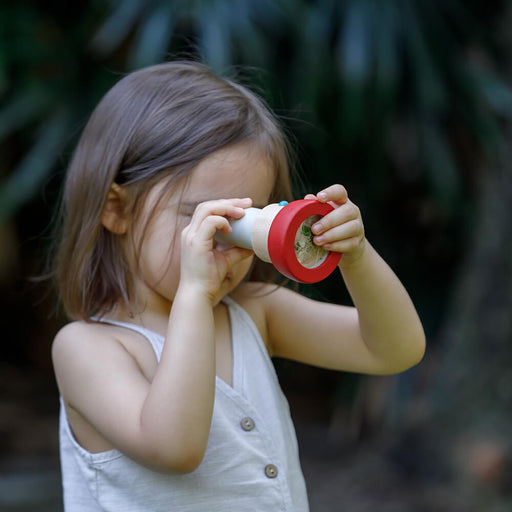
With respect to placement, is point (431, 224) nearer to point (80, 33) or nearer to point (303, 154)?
point (303, 154)

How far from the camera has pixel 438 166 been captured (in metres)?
2.50

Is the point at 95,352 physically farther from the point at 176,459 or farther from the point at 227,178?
the point at 227,178

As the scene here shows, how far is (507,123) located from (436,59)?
381mm

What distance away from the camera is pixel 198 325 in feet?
2.66

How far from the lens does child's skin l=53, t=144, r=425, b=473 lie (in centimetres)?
78

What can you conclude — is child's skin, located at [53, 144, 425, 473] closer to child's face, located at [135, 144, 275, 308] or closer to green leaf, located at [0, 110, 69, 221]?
child's face, located at [135, 144, 275, 308]

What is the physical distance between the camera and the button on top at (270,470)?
3.07 ft

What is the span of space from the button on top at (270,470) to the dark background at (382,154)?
52.9 inches

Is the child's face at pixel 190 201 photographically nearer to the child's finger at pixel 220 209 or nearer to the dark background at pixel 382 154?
the child's finger at pixel 220 209

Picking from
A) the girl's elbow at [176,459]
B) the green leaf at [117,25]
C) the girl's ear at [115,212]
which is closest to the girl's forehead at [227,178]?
the girl's ear at [115,212]

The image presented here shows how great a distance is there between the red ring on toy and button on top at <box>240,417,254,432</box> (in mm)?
290

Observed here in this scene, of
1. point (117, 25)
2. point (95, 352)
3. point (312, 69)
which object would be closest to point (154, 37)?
point (117, 25)

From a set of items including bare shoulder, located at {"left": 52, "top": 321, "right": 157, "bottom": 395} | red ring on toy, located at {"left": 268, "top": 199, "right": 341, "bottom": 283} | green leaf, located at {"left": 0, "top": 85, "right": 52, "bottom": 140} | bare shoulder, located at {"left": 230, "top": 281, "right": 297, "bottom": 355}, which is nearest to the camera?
red ring on toy, located at {"left": 268, "top": 199, "right": 341, "bottom": 283}

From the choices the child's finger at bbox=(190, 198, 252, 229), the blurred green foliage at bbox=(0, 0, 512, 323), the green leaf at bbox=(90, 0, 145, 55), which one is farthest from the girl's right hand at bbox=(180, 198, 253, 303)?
the green leaf at bbox=(90, 0, 145, 55)
